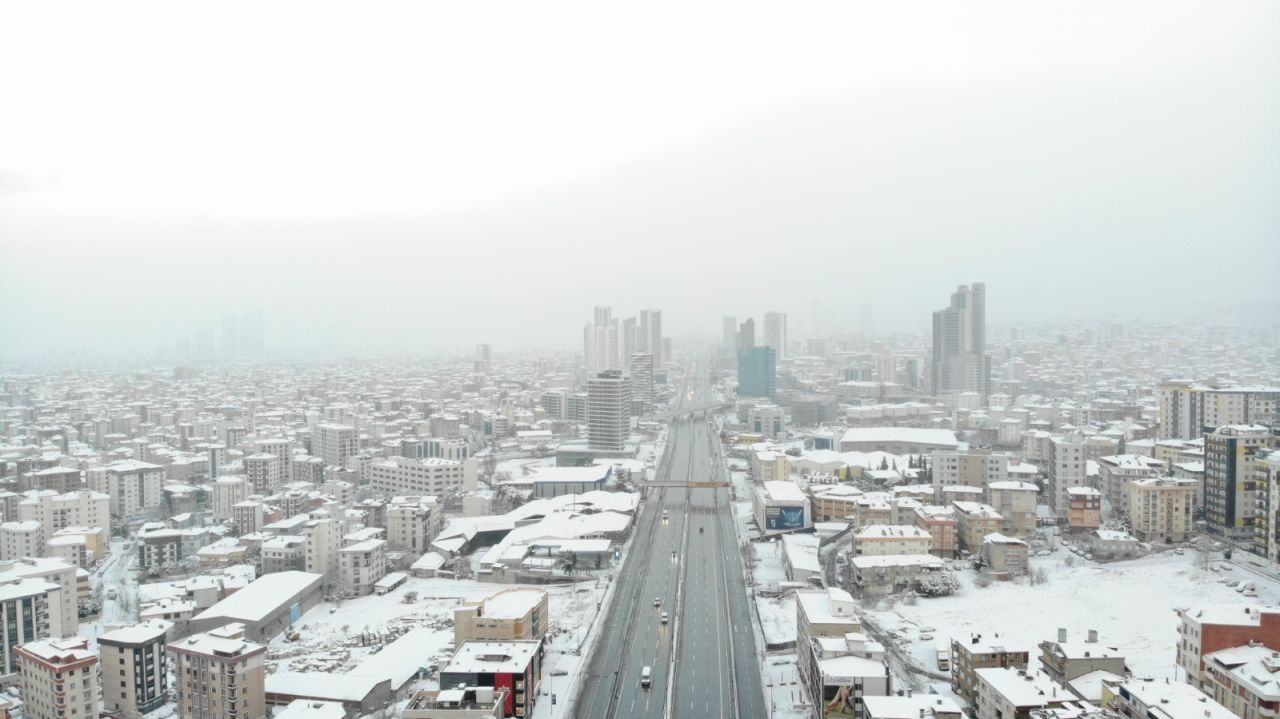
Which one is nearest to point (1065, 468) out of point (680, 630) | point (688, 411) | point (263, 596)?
point (680, 630)

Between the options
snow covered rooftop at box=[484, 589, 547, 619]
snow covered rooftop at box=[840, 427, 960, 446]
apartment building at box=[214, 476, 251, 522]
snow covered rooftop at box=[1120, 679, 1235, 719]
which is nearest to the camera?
snow covered rooftop at box=[1120, 679, 1235, 719]

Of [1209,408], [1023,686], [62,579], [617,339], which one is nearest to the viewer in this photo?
[1023,686]

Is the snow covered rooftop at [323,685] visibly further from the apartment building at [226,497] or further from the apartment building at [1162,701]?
the apartment building at [226,497]

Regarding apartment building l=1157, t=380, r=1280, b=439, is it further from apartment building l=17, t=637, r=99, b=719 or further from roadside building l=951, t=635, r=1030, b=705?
apartment building l=17, t=637, r=99, b=719

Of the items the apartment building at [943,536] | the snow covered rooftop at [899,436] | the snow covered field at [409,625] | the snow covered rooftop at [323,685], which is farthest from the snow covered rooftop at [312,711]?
the snow covered rooftop at [899,436]

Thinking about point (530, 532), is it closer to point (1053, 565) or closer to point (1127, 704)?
point (1053, 565)

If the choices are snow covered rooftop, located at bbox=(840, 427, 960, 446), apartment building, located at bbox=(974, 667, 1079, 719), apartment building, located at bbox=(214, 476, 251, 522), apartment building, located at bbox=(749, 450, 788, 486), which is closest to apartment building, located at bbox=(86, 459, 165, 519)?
apartment building, located at bbox=(214, 476, 251, 522)

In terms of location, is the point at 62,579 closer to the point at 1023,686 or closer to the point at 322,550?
the point at 322,550
